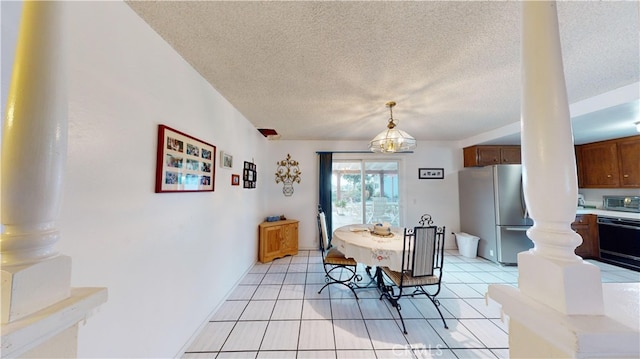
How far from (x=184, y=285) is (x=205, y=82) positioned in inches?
71.9

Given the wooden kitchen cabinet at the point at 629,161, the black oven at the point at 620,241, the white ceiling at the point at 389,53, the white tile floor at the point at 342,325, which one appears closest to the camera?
the white ceiling at the point at 389,53

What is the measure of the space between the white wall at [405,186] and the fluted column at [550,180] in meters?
4.01

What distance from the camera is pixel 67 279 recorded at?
0.52 meters

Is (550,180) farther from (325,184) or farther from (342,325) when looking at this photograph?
(325,184)

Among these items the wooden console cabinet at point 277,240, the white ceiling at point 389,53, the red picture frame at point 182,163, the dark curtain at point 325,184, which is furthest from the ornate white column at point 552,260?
the dark curtain at point 325,184

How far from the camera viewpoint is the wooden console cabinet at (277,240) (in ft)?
12.3

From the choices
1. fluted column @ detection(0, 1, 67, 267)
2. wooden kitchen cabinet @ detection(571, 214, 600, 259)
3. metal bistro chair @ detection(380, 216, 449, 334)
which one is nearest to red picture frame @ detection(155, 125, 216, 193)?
fluted column @ detection(0, 1, 67, 267)

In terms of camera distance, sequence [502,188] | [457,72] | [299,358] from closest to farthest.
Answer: [299,358]
[457,72]
[502,188]

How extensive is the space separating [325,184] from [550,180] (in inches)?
156

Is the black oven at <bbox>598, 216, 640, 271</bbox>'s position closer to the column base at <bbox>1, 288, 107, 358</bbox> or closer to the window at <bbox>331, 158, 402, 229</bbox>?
the window at <bbox>331, 158, 402, 229</bbox>

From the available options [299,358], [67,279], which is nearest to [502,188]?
[299,358]

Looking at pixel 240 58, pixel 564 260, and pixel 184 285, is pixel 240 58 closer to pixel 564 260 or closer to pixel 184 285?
pixel 184 285

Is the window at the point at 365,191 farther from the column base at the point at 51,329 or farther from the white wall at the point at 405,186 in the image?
the column base at the point at 51,329

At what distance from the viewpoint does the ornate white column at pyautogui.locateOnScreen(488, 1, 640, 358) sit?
455mm
